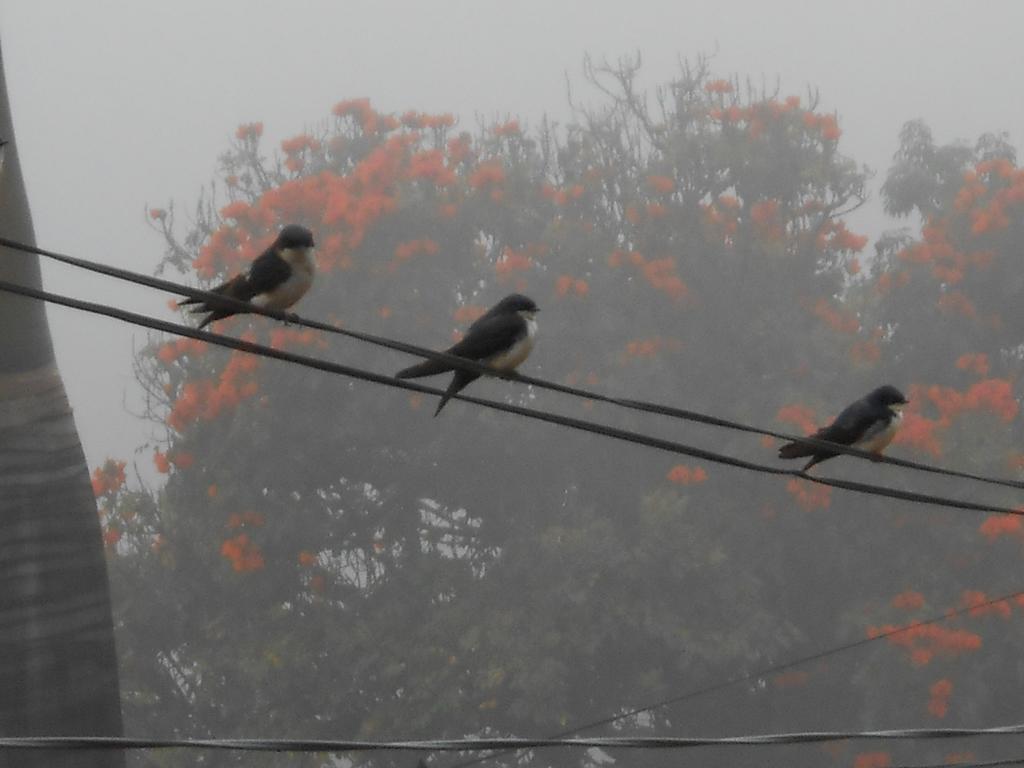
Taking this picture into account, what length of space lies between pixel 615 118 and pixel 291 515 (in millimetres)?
9289

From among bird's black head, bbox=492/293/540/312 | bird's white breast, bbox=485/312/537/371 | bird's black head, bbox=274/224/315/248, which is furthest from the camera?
bird's black head, bbox=492/293/540/312

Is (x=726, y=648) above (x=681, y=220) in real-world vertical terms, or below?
below

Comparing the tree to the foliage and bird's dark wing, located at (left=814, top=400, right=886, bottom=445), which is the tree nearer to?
bird's dark wing, located at (left=814, top=400, right=886, bottom=445)

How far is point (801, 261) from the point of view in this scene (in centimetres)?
2423

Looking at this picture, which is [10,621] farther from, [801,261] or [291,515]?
[801,261]

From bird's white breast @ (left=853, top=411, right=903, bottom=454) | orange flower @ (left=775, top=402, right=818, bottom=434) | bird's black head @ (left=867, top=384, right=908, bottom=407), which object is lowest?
bird's white breast @ (left=853, top=411, right=903, bottom=454)

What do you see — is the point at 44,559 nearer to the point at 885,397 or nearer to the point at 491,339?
the point at 491,339

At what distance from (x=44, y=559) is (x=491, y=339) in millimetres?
2343

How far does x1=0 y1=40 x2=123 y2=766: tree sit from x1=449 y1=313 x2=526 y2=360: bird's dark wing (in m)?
2.14

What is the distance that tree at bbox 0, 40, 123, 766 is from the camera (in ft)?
21.4

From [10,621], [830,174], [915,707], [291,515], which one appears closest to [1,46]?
[10,621]

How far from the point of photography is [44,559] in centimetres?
670

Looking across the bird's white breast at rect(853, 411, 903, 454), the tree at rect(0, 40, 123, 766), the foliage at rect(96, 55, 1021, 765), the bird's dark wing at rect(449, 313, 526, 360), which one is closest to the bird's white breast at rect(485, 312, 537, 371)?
the bird's dark wing at rect(449, 313, 526, 360)

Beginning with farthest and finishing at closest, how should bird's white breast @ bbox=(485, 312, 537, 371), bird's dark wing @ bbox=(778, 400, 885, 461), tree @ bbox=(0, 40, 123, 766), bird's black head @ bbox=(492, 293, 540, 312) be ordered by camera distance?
bird's dark wing @ bbox=(778, 400, 885, 461)
tree @ bbox=(0, 40, 123, 766)
bird's black head @ bbox=(492, 293, 540, 312)
bird's white breast @ bbox=(485, 312, 537, 371)
